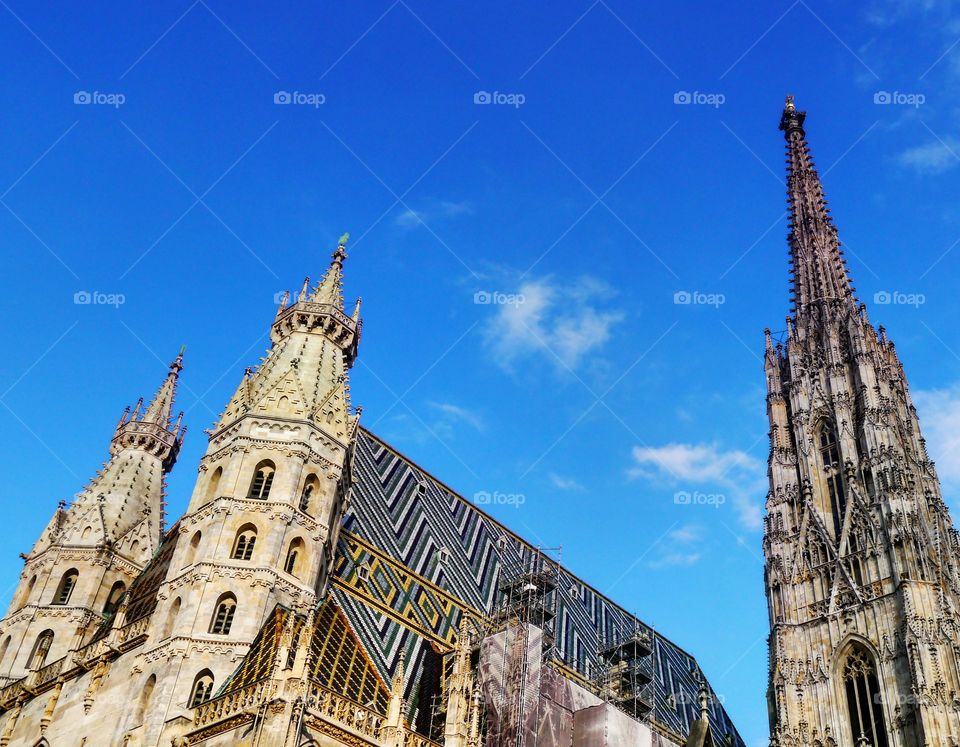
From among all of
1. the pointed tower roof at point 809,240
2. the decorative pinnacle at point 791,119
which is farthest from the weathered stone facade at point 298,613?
the decorative pinnacle at point 791,119

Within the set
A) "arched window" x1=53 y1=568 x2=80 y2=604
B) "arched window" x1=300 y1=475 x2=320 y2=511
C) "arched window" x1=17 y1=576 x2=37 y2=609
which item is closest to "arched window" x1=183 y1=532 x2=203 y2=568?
"arched window" x1=300 y1=475 x2=320 y2=511

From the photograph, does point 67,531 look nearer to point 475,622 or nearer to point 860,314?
point 475,622

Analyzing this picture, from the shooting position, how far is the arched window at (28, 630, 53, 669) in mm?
35969

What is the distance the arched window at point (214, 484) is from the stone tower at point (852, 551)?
942 inches

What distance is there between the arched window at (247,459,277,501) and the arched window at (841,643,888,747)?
24.0 meters

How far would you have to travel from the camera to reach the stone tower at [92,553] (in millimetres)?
36625

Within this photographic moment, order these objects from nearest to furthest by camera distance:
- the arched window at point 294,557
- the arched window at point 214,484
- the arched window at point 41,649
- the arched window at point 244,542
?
the arched window at point 244,542 < the arched window at point 294,557 < the arched window at point 214,484 < the arched window at point 41,649

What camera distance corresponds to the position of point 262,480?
106ft

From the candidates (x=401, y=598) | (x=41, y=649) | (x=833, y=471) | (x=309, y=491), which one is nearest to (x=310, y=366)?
(x=309, y=491)

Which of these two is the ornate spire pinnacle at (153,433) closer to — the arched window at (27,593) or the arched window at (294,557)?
the arched window at (27,593)

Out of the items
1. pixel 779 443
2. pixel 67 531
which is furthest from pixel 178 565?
pixel 779 443

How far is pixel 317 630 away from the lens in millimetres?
28078

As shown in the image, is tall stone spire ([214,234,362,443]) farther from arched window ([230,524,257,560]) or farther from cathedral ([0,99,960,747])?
arched window ([230,524,257,560])

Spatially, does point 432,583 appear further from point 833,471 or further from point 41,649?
point 833,471
